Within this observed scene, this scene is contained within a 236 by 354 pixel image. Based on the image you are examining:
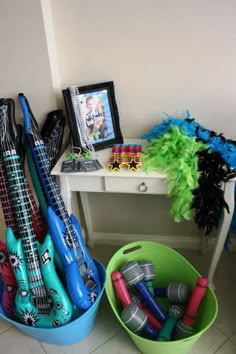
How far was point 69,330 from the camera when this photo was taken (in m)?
1.21

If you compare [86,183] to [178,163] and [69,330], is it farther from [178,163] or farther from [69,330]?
[69,330]

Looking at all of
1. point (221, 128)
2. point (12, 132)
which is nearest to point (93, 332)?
point (12, 132)

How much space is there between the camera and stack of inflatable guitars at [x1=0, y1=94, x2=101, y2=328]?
1.19 metres

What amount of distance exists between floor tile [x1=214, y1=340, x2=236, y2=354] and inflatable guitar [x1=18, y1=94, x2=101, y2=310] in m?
0.57

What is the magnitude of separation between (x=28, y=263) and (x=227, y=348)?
92 centimetres

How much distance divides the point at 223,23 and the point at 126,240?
1238 mm

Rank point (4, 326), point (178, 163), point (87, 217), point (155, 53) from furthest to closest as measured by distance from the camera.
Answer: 1. point (87, 217)
2. point (4, 326)
3. point (155, 53)
4. point (178, 163)

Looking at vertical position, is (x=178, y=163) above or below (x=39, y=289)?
above

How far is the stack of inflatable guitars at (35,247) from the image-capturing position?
3.89 ft

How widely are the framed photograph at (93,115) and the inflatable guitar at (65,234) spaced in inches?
6.6

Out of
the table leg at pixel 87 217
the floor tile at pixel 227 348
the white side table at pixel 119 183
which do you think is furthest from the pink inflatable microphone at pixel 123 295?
the table leg at pixel 87 217

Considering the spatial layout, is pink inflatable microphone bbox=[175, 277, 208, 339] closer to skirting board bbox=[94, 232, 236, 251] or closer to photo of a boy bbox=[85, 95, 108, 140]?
skirting board bbox=[94, 232, 236, 251]

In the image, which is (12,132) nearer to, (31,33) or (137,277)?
(31,33)

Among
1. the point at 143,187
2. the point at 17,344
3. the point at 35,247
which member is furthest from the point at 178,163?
the point at 17,344
